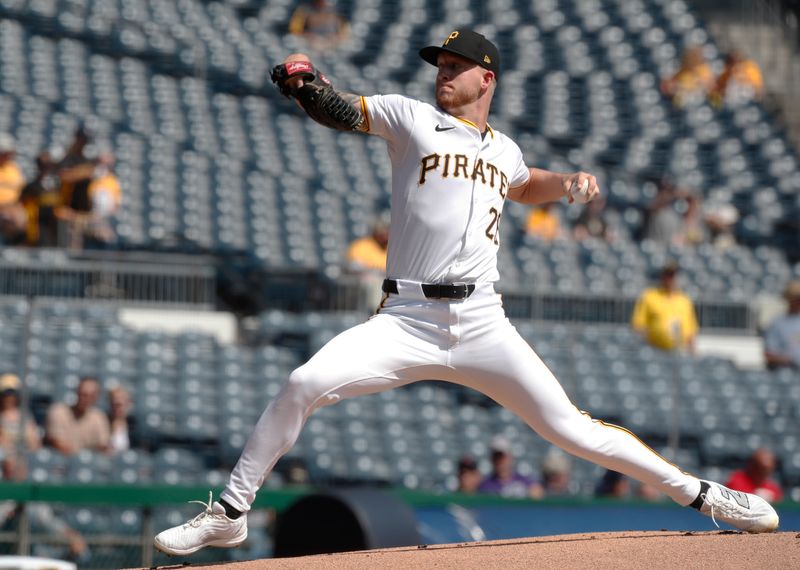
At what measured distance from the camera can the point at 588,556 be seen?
496 cm

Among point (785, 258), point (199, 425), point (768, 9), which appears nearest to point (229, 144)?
point (199, 425)

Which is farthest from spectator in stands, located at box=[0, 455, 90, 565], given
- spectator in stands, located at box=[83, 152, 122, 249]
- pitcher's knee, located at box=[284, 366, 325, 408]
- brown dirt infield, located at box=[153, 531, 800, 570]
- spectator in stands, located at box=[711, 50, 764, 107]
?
spectator in stands, located at box=[711, 50, 764, 107]

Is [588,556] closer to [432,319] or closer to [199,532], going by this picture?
[432,319]

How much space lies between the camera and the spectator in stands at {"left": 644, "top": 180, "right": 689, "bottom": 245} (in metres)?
14.4

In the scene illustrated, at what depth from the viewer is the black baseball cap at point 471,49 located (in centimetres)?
481

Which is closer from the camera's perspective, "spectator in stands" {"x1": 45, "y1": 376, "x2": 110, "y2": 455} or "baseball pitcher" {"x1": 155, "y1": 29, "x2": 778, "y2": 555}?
"baseball pitcher" {"x1": 155, "y1": 29, "x2": 778, "y2": 555}

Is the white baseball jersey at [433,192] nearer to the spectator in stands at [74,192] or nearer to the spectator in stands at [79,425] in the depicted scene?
the spectator in stands at [79,425]

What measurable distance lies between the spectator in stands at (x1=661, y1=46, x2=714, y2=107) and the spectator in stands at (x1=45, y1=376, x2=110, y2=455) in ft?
32.9

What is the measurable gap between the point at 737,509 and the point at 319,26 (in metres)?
12.7

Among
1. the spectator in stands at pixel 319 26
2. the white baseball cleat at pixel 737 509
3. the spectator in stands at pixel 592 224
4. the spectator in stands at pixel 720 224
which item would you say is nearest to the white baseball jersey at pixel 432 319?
the white baseball cleat at pixel 737 509

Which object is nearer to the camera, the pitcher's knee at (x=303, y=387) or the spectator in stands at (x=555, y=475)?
the pitcher's knee at (x=303, y=387)

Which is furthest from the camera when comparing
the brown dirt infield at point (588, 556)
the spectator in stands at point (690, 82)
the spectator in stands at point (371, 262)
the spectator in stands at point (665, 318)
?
the spectator in stands at point (690, 82)

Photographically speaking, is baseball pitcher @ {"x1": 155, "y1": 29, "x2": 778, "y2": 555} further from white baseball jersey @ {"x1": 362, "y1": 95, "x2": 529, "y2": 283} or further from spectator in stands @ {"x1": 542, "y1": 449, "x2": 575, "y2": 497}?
spectator in stands @ {"x1": 542, "y1": 449, "x2": 575, "y2": 497}

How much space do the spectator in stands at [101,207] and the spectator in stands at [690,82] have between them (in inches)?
309
